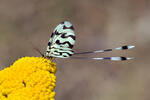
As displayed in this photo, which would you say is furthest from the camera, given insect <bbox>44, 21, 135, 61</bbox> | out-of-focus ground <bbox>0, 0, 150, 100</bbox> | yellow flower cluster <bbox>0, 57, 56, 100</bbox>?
out-of-focus ground <bbox>0, 0, 150, 100</bbox>

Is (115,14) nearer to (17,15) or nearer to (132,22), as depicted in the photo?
(132,22)

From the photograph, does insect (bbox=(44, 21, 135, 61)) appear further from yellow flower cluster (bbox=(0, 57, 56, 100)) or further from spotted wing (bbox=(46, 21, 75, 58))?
yellow flower cluster (bbox=(0, 57, 56, 100))

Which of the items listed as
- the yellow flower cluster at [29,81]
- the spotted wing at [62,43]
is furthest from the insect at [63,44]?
the yellow flower cluster at [29,81]

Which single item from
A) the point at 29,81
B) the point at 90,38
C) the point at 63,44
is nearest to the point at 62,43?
the point at 63,44

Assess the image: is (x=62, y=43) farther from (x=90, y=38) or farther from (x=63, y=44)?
(x=90, y=38)

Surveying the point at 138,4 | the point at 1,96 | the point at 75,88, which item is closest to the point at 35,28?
the point at 75,88

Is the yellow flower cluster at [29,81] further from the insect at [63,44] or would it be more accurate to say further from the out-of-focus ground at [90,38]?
the out-of-focus ground at [90,38]

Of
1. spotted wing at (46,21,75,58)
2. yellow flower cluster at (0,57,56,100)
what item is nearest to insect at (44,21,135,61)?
spotted wing at (46,21,75,58)
